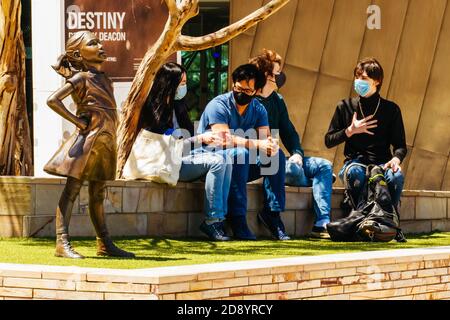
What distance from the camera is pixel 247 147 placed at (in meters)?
10.8

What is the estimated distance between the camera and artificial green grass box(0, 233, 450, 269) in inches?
329

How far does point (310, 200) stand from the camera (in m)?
11.9

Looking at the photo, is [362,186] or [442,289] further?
[362,186]

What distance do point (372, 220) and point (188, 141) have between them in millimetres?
1922

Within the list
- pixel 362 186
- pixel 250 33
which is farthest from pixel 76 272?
pixel 250 33

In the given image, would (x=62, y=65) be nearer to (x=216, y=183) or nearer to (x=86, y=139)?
(x=86, y=139)

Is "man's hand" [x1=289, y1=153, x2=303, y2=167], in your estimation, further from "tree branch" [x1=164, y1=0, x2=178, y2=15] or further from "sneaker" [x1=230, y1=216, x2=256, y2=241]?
"tree branch" [x1=164, y1=0, x2=178, y2=15]

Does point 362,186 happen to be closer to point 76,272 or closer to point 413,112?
point 76,272

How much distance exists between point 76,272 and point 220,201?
11.1ft

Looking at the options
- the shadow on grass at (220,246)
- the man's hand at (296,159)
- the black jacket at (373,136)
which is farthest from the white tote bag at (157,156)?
the black jacket at (373,136)

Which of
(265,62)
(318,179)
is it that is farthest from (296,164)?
(265,62)

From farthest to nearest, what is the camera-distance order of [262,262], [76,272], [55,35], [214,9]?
1. [214,9]
2. [55,35]
3. [262,262]
4. [76,272]

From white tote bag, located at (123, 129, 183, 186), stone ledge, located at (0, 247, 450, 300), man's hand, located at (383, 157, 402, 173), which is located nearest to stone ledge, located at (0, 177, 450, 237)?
white tote bag, located at (123, 129, 183, 186)

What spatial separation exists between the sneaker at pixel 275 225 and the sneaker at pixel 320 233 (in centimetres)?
43
